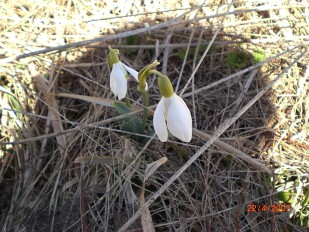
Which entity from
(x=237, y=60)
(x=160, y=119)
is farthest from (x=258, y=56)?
(x=160, y=119)

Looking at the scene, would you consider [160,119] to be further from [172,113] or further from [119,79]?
[119,79]

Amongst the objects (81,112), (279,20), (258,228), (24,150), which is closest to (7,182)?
(24,150)

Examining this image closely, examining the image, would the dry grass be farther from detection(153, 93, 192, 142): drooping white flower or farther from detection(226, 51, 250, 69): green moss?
detection(153, 93, 192, 142): drooping white flower

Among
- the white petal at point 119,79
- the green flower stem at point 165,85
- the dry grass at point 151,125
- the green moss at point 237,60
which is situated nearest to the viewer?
the green flower stem at point 165,85

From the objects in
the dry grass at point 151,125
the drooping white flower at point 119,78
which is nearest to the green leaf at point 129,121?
the dry grass at point 151,125

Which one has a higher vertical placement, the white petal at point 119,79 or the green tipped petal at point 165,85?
the white petal at point 119,79

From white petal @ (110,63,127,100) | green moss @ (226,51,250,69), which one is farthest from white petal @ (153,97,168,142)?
green moss @ (226,51,250,69)

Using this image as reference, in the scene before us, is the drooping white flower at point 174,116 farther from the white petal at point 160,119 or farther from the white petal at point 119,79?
the white petal at point 119,79
